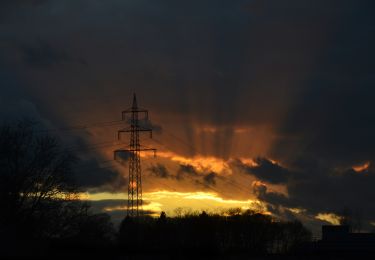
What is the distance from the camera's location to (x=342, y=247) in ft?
443

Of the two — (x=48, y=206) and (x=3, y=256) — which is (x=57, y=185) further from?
(x=3, y=256)

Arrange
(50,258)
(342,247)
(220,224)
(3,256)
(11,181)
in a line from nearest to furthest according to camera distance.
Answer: (3,256)
(50,258)
(11,181)
(342,247)
(220,224)

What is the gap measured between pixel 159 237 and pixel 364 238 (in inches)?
1857

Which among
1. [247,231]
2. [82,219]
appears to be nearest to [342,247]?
[247,231]

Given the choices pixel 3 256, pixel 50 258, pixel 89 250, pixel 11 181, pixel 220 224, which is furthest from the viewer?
pixel 220 224

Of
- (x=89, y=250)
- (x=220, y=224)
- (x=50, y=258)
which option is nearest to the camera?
(x=50, y=258)

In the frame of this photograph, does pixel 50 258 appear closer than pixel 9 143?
Yes

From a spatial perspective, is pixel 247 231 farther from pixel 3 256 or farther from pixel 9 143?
pixel 3 256

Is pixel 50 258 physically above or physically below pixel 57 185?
below

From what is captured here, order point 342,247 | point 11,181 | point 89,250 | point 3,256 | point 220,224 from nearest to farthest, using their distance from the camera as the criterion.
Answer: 1. point 3,256
2. point 89,250
3. point 11,181
4. point 342,247
5. point 220,224

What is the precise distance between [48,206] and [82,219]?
5868 mm

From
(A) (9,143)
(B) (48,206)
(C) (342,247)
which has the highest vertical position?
(A) (9,143)

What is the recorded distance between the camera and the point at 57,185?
286 feet

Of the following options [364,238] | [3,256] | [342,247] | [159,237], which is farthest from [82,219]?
[364,238]
